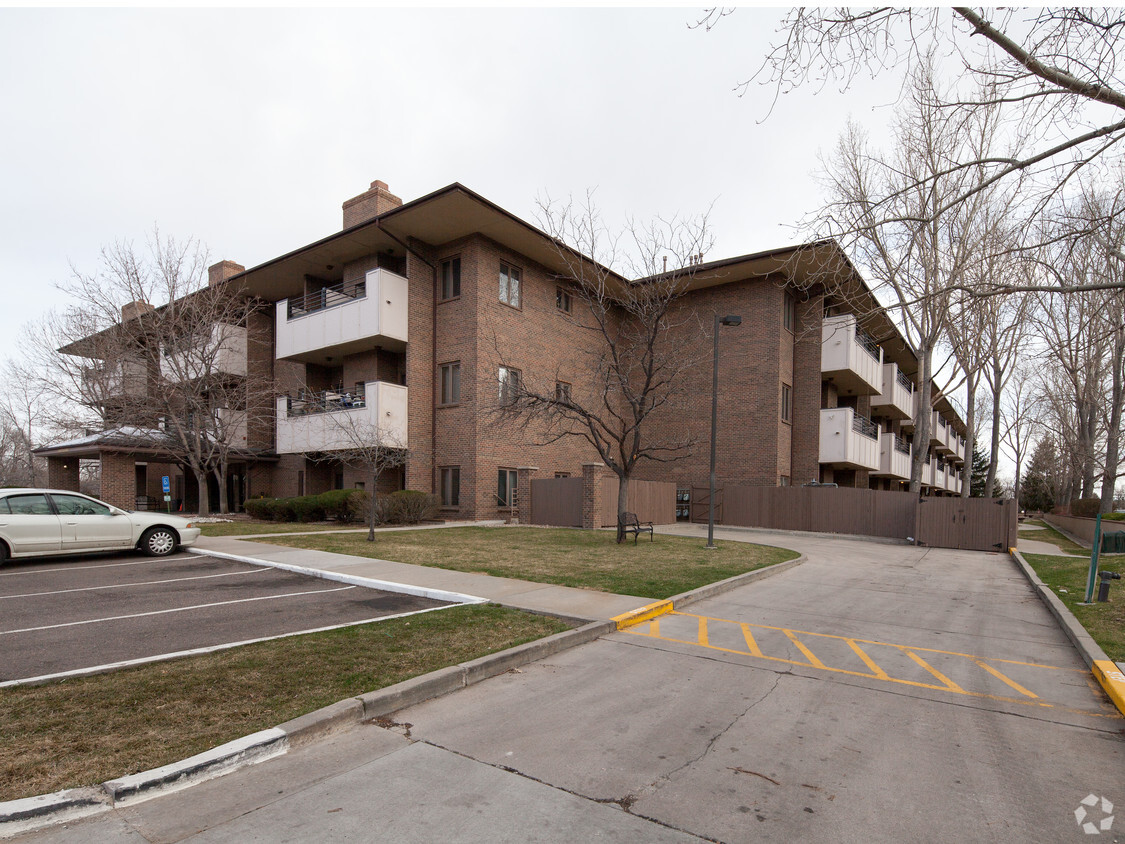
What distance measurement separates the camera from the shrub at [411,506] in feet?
70.6

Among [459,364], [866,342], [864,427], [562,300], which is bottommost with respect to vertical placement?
[864,427]

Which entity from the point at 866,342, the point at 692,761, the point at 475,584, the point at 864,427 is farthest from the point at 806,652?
the point at 866,342

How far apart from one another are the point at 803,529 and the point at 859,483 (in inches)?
380

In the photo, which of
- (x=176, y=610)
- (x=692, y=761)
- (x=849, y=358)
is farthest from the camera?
(x=849, y=358)

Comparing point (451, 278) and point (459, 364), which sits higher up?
point (451, 278)

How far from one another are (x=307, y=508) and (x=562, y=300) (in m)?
13.3

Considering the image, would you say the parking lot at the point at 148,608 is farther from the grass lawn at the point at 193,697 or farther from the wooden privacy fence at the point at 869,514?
the wooden privacy fence at the point at 869,514

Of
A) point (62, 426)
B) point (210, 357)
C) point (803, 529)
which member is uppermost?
point (210, 357)

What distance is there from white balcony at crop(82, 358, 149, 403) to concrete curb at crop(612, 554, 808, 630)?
22.9 meters

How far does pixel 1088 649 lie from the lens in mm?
7270

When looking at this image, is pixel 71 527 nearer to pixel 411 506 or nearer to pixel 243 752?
pixel 411 506

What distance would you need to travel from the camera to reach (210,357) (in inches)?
924

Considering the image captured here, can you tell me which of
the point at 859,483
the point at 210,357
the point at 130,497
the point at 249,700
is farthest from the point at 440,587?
the point at 859,483

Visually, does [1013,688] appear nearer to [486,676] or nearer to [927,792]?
[927,792]
